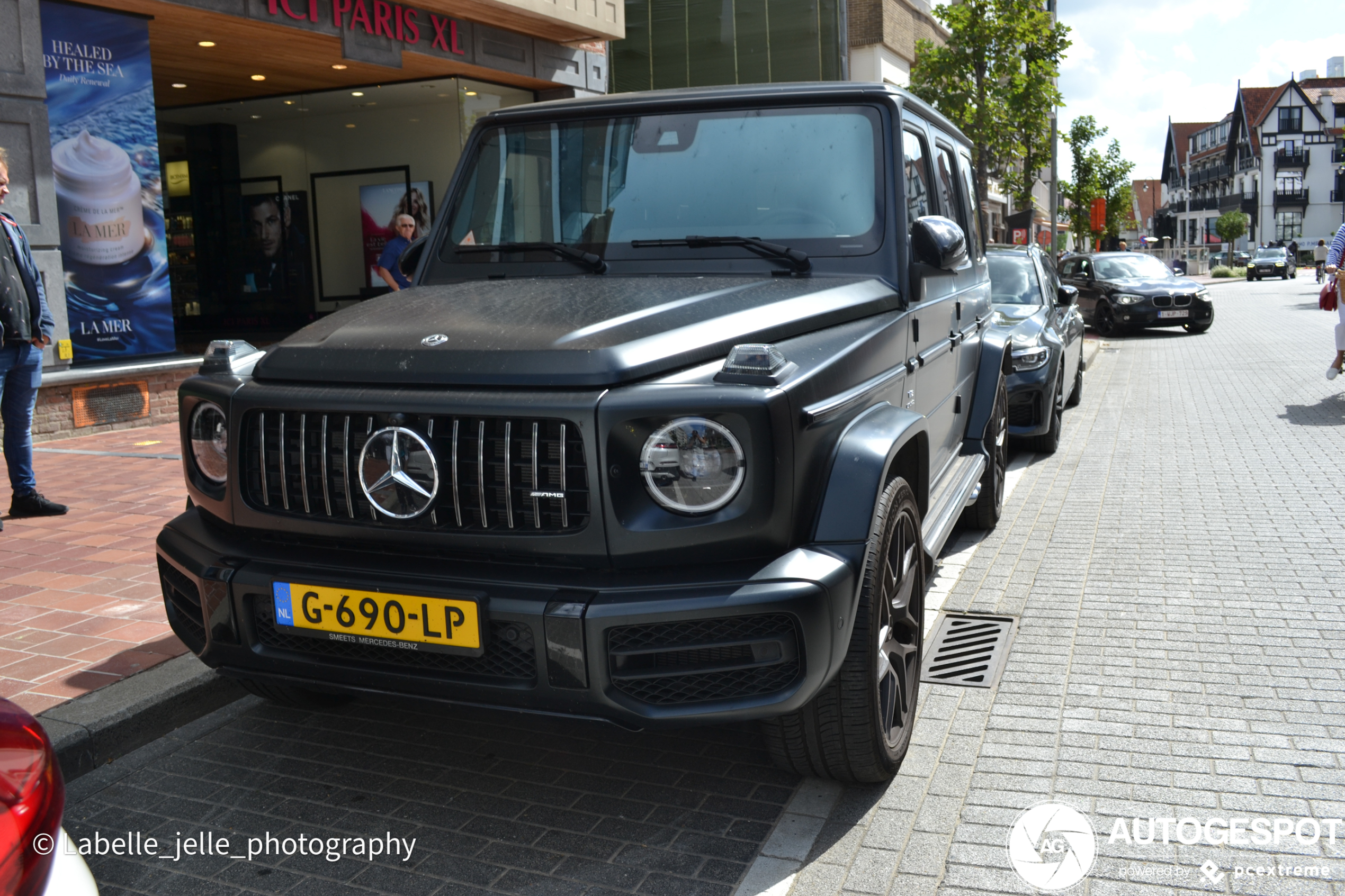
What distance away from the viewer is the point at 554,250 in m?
3.83

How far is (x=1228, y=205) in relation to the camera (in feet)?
344

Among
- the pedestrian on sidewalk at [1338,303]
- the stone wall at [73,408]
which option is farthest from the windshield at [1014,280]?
the stone wall at [73,408]

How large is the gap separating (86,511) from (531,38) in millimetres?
10120

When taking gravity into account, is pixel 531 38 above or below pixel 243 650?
above

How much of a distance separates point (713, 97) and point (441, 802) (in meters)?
2.49

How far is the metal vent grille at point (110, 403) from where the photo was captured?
387 inches

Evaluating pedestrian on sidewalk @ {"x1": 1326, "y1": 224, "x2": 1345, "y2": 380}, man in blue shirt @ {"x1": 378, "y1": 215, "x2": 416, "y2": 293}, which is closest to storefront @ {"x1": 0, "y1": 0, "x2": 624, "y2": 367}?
man in blue shirt @ {"x1": 378, "y1": 215, "x2": 416, "y2": 293}

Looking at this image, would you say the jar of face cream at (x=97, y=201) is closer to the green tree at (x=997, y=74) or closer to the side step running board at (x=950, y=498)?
the side step running board at (x=950, y=498)

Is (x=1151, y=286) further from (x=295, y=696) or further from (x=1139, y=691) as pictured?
(x=295, y=696)

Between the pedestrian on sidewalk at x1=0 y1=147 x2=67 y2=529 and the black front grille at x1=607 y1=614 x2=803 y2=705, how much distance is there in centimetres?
514

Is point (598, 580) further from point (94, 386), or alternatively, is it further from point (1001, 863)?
point (94, 386)

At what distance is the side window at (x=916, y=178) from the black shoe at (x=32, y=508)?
522cm

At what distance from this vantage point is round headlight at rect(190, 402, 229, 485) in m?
3.18

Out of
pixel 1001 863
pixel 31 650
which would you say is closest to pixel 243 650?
pixel 31 650
